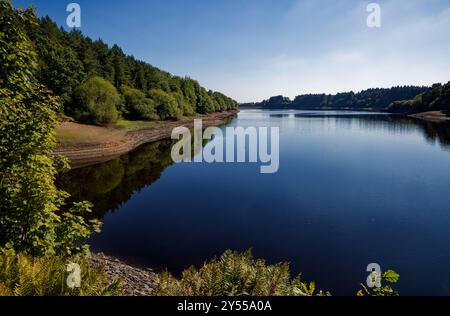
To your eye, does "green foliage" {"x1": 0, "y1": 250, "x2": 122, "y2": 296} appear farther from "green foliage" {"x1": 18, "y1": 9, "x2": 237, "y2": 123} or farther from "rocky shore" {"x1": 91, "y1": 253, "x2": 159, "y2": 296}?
"green foliage" {"x1": 18, "y1": 9, "x2": 237, "y2": 123}

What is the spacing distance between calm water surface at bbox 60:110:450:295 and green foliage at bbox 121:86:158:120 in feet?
154

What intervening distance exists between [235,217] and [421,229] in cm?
1388

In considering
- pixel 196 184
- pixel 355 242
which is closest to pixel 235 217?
pixel 355 242

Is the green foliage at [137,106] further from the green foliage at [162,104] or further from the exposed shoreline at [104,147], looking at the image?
the exposed shoreline at [104,147]

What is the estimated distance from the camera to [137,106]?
87500 mm

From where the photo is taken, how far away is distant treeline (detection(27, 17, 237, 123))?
211 feet

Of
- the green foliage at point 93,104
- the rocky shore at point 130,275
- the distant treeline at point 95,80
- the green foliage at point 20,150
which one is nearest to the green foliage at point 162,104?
the distant treeline at point 95,80

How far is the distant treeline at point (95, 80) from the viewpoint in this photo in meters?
64.2

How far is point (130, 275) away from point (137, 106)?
7884 centimetres

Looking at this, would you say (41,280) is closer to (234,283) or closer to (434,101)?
(234,283)

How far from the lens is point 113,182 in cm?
3528

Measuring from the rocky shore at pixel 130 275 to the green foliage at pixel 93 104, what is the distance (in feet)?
181

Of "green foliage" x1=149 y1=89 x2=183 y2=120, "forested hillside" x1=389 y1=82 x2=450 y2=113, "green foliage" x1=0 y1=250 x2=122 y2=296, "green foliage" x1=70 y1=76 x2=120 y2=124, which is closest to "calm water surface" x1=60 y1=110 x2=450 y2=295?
"green foliage" x1=0 y1=250 x2=122 y2=296
